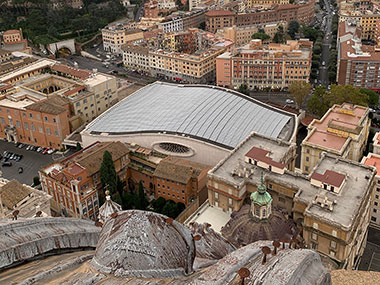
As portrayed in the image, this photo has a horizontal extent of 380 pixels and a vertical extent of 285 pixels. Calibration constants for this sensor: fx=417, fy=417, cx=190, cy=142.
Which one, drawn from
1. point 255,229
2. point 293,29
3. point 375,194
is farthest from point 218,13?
point 255,229

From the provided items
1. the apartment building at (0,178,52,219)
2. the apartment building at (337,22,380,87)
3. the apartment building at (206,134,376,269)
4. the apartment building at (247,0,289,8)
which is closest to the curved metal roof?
the apartment building at (206,134,376,269)

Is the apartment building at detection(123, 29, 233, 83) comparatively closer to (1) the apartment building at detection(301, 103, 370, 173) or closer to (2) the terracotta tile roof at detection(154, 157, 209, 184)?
(1) the apartment building at detection(301, 103, 370, 173)

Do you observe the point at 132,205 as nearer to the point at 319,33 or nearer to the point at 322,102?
the point at 322,102

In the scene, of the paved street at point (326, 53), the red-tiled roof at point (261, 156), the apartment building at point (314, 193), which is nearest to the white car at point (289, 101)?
the paved street at point (326, 53)

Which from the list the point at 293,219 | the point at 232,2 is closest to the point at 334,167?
the point at 293,219

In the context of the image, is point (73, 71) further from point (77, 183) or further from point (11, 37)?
point (77, 183)
